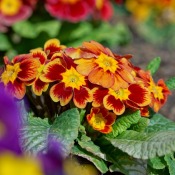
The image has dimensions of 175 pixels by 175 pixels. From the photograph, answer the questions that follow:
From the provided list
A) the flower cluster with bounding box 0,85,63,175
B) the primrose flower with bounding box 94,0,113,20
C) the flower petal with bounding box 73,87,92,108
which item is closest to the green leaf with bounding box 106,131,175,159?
the flower petal with bounding box 73,87,92,108

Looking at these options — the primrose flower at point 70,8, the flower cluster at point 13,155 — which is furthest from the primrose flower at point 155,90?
the primrose flower at point 70,8

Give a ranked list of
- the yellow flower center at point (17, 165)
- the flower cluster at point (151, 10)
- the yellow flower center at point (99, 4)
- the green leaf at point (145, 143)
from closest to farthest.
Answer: the yellow flower center at point (17, 165) → the green leaf at point (145, 143) → the yellow flower center at point (99, 4) → the flower cluster at point (151, 10)

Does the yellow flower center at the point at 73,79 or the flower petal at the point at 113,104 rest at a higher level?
the yellow flower center at the point at 73,79

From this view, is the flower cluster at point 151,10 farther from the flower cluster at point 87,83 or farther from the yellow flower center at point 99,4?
the flower cluster at point 87,83

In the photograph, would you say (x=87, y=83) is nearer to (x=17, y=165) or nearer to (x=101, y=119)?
(x=101, y=119)

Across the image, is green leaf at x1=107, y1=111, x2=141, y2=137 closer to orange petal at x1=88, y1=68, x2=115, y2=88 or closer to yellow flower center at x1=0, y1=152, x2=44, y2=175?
orange petal at x1=88, y1=68, x2=115, y2=88

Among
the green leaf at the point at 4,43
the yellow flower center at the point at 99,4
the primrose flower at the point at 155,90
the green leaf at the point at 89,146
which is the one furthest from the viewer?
the yellow flower center at the point at 99,4

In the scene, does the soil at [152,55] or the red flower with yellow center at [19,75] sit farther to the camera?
the soil at [152,55]
